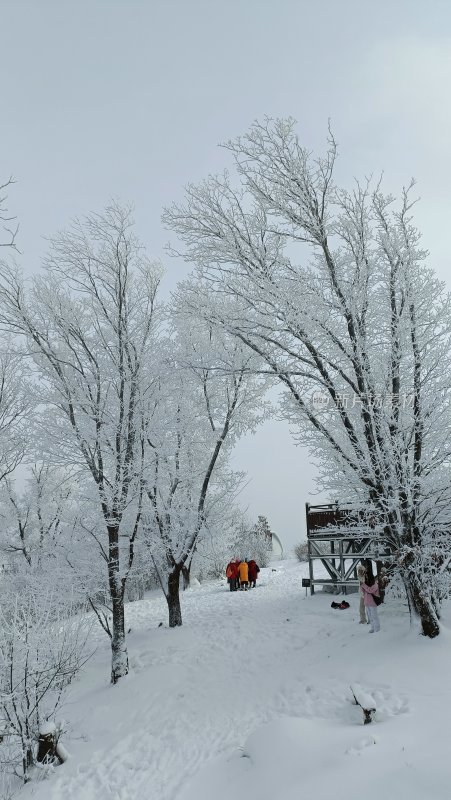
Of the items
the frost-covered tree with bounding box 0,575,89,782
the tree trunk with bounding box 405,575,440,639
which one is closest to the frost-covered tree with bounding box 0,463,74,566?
the frost-covered tree with bounding box 0,575,89,782

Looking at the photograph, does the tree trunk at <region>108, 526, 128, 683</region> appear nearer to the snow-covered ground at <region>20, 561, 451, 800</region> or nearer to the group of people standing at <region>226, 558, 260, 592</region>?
the snow-covered ground at <region>20, 561, 451, 800</region>

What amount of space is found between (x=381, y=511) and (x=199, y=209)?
6842mm

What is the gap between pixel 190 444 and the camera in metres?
14.6

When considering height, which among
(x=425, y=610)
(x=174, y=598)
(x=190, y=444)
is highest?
(x=190, y=444)

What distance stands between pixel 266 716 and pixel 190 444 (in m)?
8.12

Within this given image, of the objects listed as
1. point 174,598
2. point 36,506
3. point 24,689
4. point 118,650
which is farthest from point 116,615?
point 36,506

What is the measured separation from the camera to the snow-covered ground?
521cm

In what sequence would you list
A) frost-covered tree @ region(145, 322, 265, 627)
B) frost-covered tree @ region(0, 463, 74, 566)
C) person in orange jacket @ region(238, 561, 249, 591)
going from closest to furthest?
frost-covered tree @ region(145, 322, 265, 627) → person in orange jacket @ region(238, 561, 249, 591) → frost-covered tree @ region(0, 463, 74, 566)

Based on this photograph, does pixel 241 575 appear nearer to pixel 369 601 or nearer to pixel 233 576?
pixel 233 576

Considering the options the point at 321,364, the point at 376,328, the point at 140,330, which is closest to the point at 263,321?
the point at 321,364

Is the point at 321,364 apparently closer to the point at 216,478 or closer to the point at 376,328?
the point at 376,328

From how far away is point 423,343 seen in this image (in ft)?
30.3

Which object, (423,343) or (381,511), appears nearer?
(381,511)

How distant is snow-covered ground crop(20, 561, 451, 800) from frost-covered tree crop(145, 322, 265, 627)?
85.1 inches
